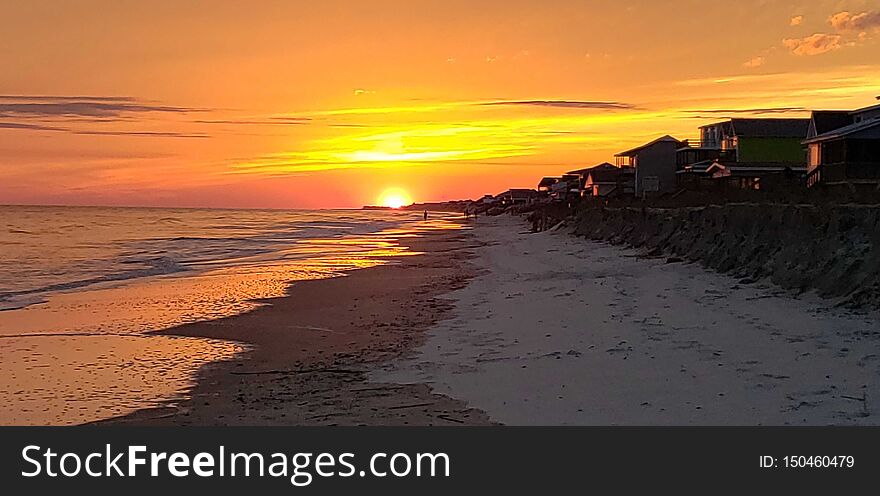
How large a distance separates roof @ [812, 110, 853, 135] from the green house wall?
15995 millimetres

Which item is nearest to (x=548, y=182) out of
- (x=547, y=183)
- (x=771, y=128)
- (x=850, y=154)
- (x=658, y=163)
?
(x=547, y=183)

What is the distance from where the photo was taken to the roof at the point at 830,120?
151 feet

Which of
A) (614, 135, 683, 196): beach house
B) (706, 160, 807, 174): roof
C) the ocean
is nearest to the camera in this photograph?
the ocean

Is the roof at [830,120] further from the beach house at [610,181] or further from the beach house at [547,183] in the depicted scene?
the beach house at [547,183]

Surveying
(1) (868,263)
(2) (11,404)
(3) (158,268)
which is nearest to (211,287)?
(3) (158,268)

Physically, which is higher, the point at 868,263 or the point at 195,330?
the point at 868,263

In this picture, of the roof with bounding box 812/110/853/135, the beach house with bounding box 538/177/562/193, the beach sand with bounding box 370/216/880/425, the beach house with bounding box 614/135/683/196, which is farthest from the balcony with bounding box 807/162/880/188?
the beach house with bounding box 538/177/562/193

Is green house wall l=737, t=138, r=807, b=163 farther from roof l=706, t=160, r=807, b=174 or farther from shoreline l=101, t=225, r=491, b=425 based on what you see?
shoreline l=101, t=225, r=491, b=425

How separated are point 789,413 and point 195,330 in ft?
39.1

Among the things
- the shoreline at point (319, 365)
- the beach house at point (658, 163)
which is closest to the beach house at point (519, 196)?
the beach house at point (658, 163)

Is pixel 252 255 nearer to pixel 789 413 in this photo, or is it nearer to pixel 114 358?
pixel 114 358

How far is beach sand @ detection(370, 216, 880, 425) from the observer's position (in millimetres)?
8547

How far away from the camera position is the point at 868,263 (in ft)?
47.3

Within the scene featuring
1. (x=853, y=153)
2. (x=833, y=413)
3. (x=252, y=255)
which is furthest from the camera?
(x=252, y=255)
